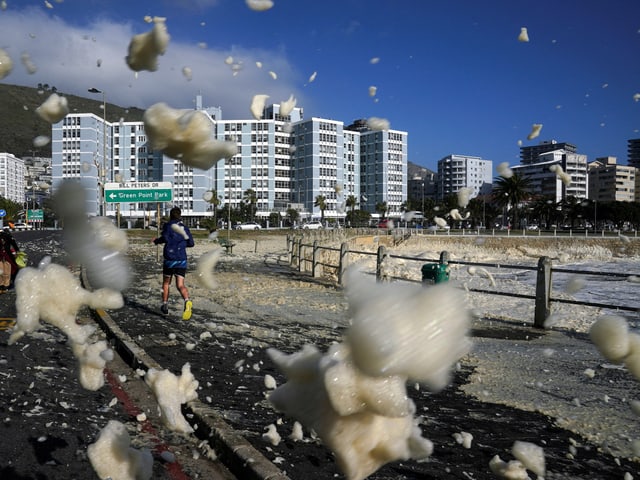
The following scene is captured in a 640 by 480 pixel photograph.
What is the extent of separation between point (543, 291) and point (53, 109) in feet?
27.2

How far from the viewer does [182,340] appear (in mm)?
7867

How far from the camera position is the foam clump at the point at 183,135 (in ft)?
9.41

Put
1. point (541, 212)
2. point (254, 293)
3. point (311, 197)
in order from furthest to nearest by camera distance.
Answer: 1. point (311, 197)
2. point (541, 212)
3. point (254, 293)

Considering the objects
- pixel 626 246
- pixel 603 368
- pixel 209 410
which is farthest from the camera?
pixel 626 246

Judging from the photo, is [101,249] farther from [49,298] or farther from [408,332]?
[408,332]

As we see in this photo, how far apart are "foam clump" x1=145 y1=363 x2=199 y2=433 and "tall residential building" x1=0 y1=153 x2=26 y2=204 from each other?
17488cm

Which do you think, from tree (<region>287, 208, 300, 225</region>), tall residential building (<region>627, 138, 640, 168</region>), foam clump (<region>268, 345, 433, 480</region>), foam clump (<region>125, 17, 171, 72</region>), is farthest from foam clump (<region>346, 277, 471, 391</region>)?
tree (<region>287, 208, 300, 225</region>)

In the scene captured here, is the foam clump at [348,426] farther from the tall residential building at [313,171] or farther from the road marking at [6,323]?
the tall residential building at [313,171]

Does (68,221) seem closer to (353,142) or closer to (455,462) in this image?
(455,462)

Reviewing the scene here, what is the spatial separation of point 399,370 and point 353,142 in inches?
4588

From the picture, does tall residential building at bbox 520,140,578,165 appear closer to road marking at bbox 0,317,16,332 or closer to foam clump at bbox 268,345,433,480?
foam clump at bbox 268,345,433,480

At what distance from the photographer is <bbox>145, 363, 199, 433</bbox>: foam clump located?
3.91 metres

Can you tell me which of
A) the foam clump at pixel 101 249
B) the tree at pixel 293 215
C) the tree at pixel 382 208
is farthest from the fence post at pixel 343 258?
the tree at pixel 382 208

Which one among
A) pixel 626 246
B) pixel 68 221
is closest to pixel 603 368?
pixel 68 221
